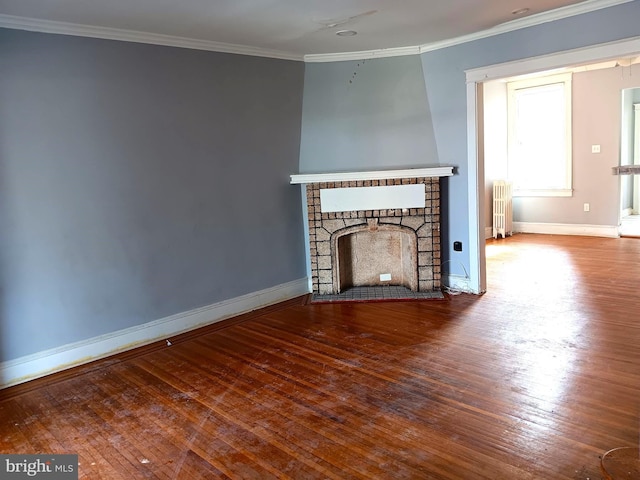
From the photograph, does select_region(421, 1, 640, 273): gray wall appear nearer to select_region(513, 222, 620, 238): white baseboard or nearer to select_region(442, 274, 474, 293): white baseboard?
select_region(442, 274, 474, 293): white baseboard

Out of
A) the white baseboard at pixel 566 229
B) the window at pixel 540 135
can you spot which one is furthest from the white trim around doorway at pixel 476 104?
the window at pixel 540 135

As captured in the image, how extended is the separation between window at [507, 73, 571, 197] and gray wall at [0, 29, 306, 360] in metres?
4.73

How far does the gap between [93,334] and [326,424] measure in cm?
208

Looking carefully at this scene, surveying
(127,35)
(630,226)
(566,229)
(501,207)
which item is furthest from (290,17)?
(630,226)

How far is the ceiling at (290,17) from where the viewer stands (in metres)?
3.15

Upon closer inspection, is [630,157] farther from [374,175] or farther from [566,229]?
[374,175]

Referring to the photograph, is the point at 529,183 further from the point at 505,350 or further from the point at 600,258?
the point at 505,350

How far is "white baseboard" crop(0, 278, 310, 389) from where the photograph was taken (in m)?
3.39

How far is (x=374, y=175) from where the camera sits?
483cm


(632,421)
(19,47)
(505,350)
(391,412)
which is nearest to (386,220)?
(505,350)

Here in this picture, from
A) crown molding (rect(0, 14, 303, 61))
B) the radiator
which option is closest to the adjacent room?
crown molding (rect(0, 14, 303, 61))

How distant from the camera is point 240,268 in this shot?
15.2 feet

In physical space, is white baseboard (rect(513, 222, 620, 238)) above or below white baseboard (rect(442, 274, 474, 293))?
above

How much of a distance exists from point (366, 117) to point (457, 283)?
6.31 ft
